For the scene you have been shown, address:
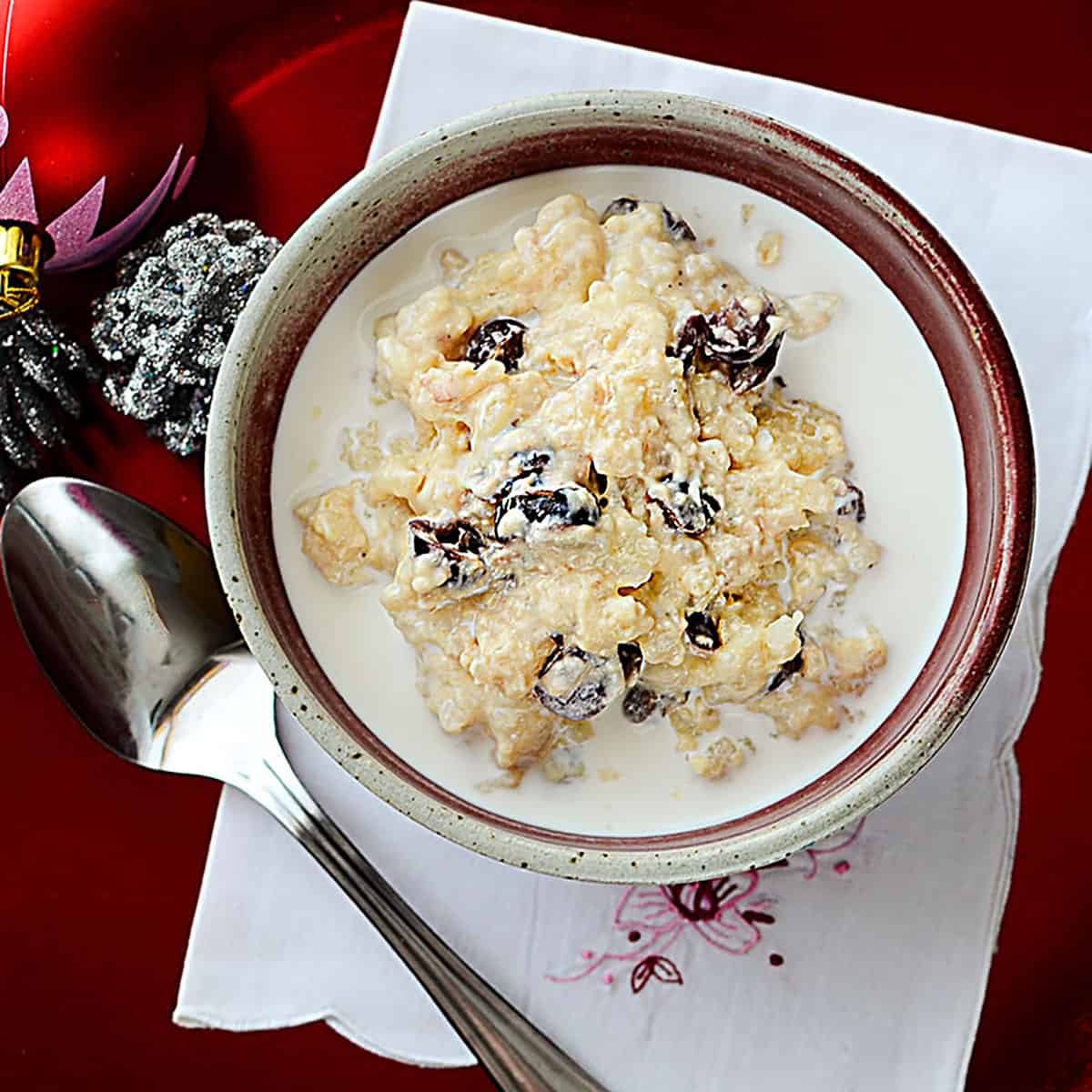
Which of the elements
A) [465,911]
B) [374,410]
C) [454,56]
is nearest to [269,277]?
[374,410]

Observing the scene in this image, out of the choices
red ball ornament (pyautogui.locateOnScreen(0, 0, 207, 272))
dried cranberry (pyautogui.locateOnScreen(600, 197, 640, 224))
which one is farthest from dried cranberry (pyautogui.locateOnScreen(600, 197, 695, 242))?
red ball ornament (pyautogui.locateOnScreen(0, 0, 207, 272))

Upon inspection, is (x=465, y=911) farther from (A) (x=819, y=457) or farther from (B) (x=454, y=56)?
(B) (x=454, y=56)

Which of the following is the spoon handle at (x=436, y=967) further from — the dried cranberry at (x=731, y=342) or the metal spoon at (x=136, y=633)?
the dried cranberry at (x=731, y=342)

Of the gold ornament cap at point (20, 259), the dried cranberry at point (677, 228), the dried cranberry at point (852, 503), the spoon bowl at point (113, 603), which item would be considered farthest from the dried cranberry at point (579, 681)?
the gold ornament cap at point (20, 259)

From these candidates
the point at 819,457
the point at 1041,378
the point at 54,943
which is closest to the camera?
the point at 819,457

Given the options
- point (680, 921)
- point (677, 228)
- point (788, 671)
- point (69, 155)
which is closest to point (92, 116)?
point (69, 155)

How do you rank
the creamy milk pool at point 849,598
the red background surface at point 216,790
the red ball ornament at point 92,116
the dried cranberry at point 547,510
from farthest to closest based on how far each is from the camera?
the red background surface at point 216,790 → the red ball ornament at point 92,116 → the creamy milk pool at point 849,598 → the dried cranberry at point 547,510
